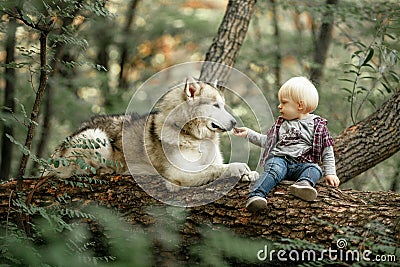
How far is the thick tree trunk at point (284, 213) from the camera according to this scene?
3.75 m

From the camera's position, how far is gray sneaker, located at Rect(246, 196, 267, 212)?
12.6 feet

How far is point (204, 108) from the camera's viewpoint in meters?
4.73

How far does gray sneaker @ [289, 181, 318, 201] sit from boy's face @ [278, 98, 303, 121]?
0.62 m

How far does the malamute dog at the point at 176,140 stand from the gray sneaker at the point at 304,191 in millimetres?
649

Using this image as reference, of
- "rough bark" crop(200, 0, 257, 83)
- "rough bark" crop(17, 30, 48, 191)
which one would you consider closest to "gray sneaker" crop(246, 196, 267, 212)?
"rough bark" crop(17, 30, 48, 191)

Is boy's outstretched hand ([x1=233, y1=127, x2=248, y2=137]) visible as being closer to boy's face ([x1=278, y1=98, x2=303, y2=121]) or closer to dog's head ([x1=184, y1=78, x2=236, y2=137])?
dog's head ([x1=184, y1=78, x2=236, y2=137])

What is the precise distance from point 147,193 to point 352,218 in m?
1.55

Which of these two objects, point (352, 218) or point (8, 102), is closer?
point (352, 218)

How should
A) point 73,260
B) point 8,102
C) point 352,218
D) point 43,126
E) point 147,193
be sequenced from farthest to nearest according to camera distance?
point 43,126, point 8,102, point 147,193, point 352,218, point 73,260

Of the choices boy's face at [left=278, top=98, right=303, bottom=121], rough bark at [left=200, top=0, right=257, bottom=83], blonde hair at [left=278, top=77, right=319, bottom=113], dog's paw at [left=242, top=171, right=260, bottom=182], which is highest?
rough bark at [left=200, top=0, right=257, bottom=83]

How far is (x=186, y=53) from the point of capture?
A: 13633 mm

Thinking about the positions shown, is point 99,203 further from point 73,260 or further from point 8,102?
point 8,102

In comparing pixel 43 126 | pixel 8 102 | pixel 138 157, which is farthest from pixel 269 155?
pixel 43 126

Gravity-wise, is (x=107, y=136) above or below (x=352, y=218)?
above
